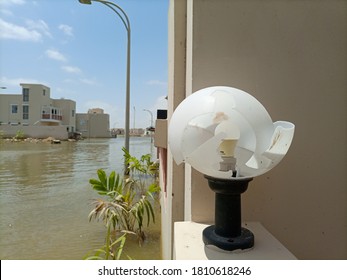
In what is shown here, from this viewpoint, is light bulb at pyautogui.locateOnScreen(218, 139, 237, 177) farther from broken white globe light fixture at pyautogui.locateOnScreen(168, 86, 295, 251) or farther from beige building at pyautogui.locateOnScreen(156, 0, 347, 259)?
beige building at pyautogui.locateOnScreen(156, 0, 347, 259)

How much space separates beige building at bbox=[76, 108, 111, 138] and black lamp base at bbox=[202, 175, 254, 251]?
4988 cm

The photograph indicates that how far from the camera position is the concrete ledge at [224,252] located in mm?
1053

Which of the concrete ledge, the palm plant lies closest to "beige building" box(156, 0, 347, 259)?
the concrete ledge

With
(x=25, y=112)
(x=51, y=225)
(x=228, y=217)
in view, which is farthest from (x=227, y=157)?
(x=25, y=112)

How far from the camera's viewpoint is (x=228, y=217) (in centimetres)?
108

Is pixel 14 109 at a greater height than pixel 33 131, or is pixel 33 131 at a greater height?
pixel 14 109

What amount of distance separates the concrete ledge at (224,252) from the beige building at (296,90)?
219 mm

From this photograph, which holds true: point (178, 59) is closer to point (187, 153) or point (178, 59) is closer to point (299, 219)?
point (187, 153)

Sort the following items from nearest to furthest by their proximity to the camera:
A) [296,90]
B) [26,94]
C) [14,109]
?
[296,90] → [26,94] → [14,109]

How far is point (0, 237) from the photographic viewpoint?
3.97 m

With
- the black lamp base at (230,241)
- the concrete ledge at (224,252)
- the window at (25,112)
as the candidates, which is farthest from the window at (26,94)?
the black lamp base at (230,241)

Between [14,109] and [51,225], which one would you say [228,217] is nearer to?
Result: [51,225]

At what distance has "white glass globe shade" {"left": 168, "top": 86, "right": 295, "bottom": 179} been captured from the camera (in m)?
1.01

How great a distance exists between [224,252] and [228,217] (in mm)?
160
